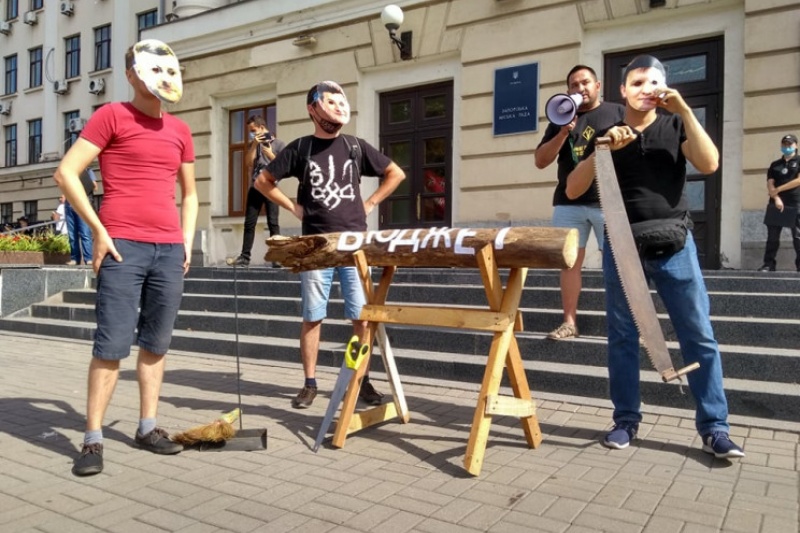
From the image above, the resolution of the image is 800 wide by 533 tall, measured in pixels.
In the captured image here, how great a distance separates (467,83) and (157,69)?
785 centimetres

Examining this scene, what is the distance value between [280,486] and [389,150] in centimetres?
946

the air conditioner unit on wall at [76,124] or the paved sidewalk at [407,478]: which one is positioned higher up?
the air conditioner unit on wall at [76,124]

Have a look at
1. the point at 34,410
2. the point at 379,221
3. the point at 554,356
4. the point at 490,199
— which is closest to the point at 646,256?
the point at 554,356

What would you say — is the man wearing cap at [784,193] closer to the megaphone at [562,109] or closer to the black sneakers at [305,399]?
the megaphone at [562,109]

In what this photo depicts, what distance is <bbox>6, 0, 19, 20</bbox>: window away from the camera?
98.9 ft

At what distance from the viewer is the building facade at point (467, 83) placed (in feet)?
28.1

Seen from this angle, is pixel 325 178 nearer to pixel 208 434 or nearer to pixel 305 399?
pixel 305 399

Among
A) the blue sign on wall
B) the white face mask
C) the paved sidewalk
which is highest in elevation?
the blue sign on wall

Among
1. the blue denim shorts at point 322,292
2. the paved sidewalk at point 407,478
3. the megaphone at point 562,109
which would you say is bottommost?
the paved sidewalk at point 407,478

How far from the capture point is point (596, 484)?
3229 mm

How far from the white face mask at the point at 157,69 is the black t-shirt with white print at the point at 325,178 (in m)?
1.09

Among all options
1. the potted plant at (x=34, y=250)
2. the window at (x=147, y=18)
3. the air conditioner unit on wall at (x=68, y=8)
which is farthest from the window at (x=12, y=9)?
the potted plant at (x=34, y=250)

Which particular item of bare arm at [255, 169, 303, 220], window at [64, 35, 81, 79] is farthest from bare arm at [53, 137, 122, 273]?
window at [64, 35, 81, 79]

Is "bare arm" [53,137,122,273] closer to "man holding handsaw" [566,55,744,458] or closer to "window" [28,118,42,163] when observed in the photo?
"man holding handsaw" [566,55,744,458]
